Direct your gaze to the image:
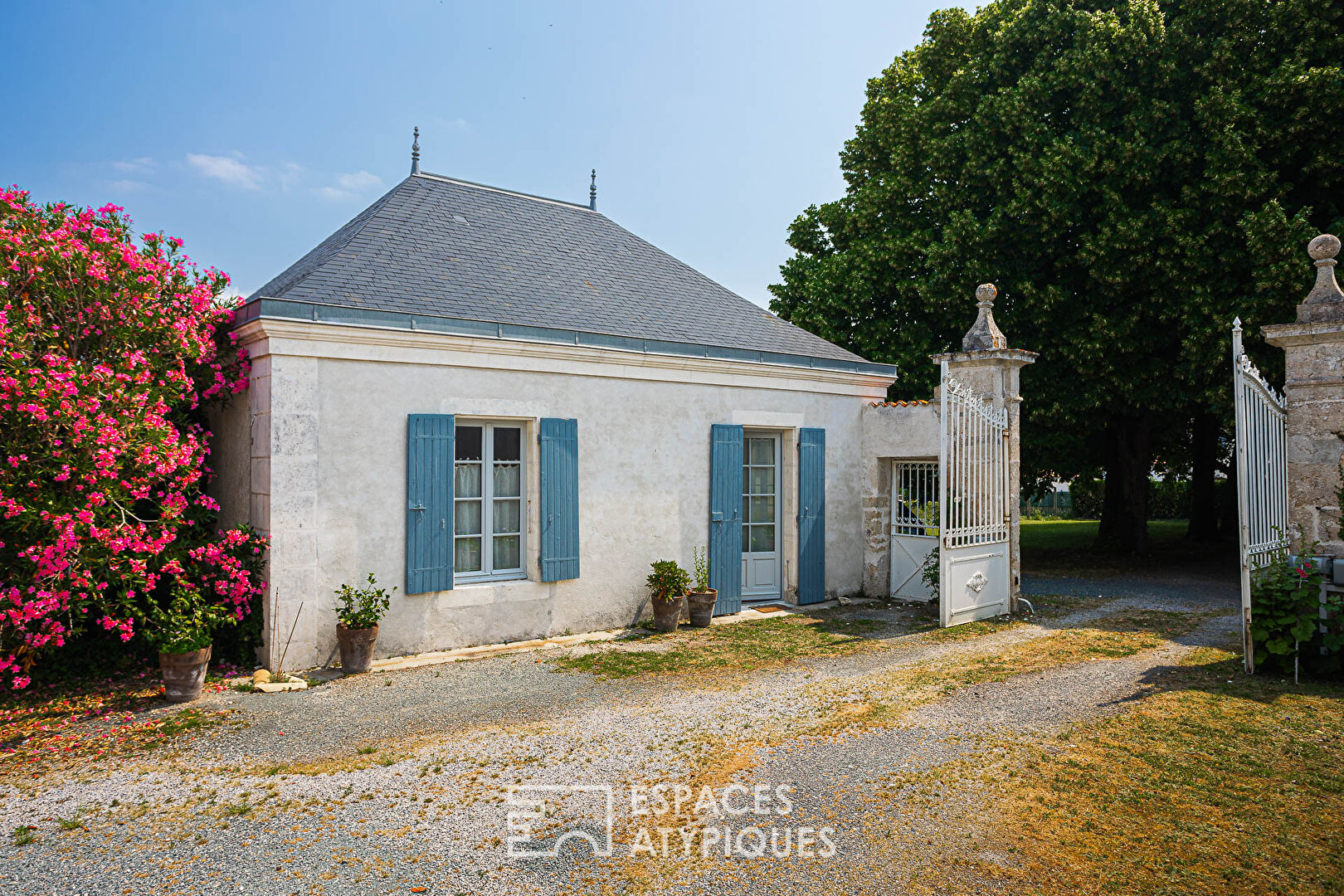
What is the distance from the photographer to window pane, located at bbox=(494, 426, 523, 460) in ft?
26.5

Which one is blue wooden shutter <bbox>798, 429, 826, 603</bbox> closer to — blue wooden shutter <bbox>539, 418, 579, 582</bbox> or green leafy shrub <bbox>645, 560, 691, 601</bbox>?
green leafy shrub <bbox>645, 560, 691, 601</bbox>

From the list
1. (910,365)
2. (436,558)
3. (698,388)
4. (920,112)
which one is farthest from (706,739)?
(920,112)

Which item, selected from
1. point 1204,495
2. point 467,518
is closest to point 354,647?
point 467,518

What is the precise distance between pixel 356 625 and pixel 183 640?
1238 millimetres

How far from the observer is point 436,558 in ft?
24.4

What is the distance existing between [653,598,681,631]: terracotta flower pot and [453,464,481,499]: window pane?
2194 millimetres

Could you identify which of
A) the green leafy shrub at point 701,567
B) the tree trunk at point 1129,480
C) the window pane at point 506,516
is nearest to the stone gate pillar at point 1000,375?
the green leafy shrub at point 701,567

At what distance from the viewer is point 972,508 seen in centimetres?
928

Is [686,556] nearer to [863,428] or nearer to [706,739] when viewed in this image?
[863,428]

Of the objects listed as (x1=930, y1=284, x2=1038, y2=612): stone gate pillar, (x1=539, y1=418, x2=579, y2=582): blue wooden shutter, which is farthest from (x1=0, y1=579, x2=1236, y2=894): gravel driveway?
(x1=930, y1=284, x2=1038, y2=612): stone gate pillar

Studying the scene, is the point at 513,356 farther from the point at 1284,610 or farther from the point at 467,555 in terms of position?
the point at 1284,610

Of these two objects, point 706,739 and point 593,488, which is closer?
point 706,739

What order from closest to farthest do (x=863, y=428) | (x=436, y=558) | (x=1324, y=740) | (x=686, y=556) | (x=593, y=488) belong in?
(x=1324, y=740), (x=436, y=558), (x=593, y=488), (x=686, y=556), (x=863, y=428)

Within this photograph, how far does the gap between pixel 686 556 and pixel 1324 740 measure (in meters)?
5.68
